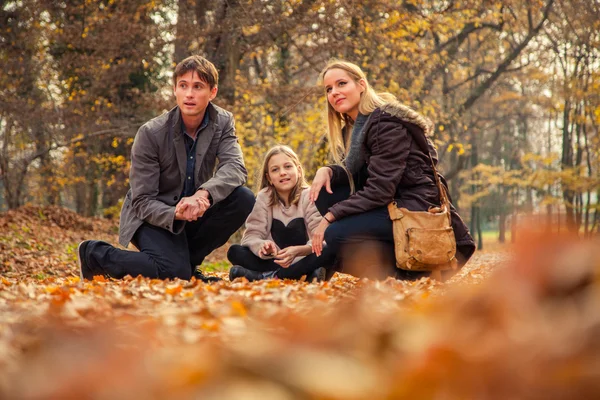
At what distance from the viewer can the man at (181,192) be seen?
458cm

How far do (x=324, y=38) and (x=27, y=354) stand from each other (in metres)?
11.2

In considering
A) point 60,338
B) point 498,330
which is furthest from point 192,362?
point 498,330

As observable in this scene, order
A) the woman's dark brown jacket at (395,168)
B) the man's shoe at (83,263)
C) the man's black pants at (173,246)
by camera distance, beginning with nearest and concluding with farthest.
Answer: the woman's dark brown jacket at (395,168) < the man's black pants at (173,246) < the man's shoe at (83,263)

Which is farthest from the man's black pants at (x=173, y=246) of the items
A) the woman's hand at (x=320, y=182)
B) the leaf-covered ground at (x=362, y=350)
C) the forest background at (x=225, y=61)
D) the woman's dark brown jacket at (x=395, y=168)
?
the forest background at (x=225, y=61)

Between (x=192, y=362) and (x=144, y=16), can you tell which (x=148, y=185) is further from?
(x=144, y=16)

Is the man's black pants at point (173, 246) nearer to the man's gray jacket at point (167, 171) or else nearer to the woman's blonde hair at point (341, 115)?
the man's gray jacket at point (167, 171)

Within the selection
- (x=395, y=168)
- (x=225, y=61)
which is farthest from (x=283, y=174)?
(x=225, y=61)

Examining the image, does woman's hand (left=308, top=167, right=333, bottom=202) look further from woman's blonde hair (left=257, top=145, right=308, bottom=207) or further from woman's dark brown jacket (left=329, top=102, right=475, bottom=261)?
woman's blonde hair (left=257, top=145, right=308, bottom=207)

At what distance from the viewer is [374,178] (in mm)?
4355

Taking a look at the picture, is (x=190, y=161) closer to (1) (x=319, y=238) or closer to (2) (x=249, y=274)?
(2) (x=249, y=274)

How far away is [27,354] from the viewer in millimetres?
1410

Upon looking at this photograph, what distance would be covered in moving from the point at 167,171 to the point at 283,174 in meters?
0.99

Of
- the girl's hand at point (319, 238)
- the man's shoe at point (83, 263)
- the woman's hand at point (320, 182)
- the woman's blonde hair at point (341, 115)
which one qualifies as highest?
the woman's blonde hair at point (341, 115)

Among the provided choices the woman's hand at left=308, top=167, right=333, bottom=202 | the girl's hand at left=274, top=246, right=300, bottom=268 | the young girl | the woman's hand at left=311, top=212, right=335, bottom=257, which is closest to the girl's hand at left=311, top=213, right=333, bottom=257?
the woman's hand at left=311, top=212, right=335, bottom=257
